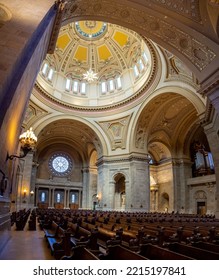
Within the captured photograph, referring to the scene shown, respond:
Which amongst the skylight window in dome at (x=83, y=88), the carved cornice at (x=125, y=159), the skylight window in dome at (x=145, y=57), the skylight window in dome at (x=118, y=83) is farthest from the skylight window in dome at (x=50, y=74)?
the carved cornice at (x=125, y=159)

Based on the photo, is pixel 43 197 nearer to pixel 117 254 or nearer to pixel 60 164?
pixel 60 164

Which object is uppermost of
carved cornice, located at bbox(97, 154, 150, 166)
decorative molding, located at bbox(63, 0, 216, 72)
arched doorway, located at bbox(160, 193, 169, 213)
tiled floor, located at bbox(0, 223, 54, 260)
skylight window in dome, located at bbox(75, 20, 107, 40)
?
skylight window in dome, located at bbox(75, 20, 107, 40)

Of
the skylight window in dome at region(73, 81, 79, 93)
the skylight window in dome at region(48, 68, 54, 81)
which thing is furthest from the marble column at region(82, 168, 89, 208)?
the skylight window in dome at region(48, 68, 54, 81)

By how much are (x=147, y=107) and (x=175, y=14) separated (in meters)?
11.1

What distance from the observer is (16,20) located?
15.9 feet

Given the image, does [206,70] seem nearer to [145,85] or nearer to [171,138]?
[145,85]

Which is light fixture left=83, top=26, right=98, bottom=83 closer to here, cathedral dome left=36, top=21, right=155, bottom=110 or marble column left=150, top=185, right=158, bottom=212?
cathedral dome left=36, top=21, right=155, bottom=110

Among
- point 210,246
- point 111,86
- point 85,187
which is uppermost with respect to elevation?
point 111,86

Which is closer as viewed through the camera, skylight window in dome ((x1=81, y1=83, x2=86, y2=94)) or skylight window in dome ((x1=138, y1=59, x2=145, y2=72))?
skylight window in dome ((x1=138, y1=59, x2=145, y2=72))

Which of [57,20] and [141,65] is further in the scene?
[141,65]

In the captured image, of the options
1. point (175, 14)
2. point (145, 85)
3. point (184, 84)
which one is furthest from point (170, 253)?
point (145, 85)

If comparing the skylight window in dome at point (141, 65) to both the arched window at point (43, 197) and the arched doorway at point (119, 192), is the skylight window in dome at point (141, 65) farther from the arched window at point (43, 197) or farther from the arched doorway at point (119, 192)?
the arched window at point (43, 197)

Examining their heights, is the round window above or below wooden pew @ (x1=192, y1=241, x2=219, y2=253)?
above

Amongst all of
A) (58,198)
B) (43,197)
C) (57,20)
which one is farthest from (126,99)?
(43,197)
